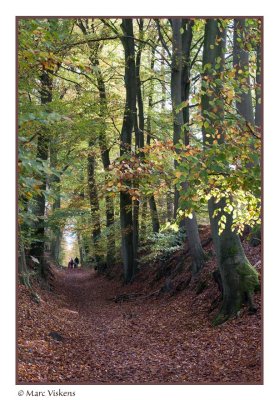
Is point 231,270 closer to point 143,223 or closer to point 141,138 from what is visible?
point 141,138

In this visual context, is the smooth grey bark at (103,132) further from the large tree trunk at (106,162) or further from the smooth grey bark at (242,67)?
the smooth grey bark at (242,67)

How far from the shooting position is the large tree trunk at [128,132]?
13211 millimetres

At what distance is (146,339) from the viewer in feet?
27.4

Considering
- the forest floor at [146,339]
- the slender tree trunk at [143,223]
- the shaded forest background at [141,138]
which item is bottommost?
the forest floor at [146,339]

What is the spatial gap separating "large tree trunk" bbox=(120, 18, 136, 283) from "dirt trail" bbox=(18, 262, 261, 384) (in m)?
3.89

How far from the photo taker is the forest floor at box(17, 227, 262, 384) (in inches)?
213

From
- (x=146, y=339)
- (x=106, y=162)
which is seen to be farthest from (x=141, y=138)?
(x=146, y=339)

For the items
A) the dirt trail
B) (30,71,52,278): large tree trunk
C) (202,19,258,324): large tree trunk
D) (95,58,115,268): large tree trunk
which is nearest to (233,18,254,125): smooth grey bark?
(202,19,258,324): large tree trunk

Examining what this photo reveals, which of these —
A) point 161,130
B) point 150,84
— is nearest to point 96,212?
point 161,130

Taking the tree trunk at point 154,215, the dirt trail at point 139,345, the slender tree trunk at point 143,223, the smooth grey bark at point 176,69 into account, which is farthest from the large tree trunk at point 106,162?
the dirt trail at point 139,345

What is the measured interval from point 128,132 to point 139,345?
8.15 m

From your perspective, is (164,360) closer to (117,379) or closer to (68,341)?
(117,379)

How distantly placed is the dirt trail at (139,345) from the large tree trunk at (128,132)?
3.89 meters
